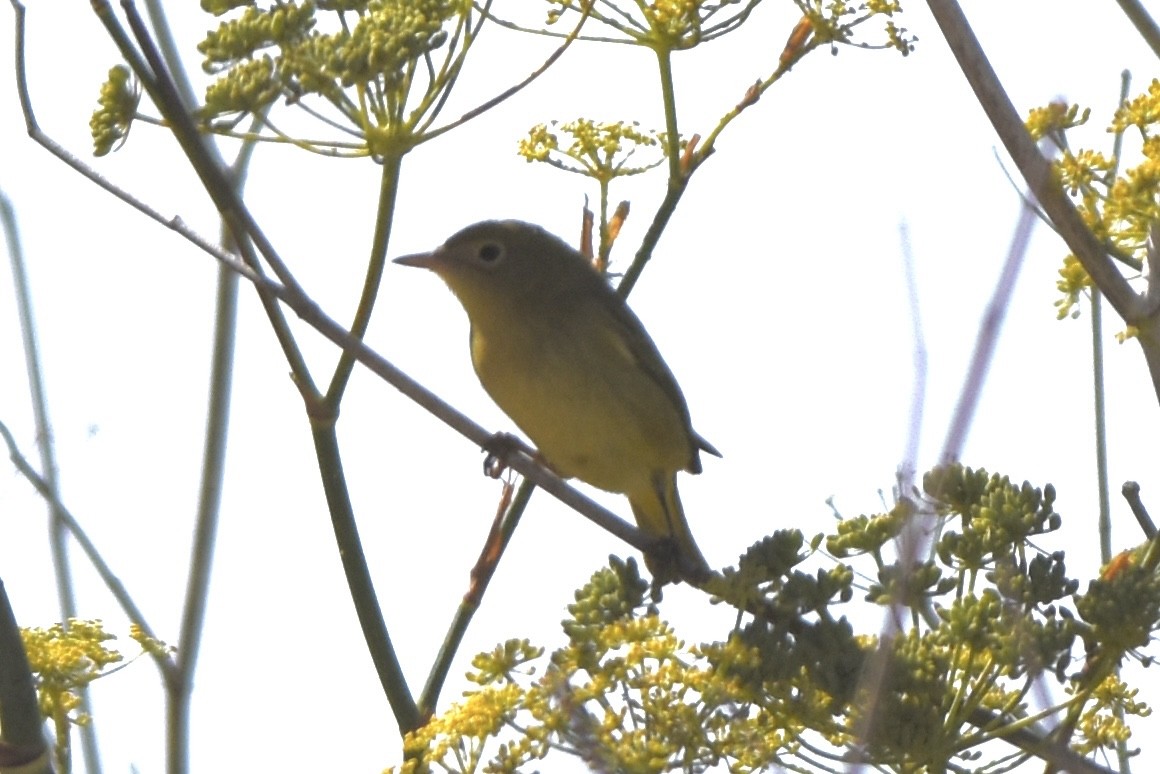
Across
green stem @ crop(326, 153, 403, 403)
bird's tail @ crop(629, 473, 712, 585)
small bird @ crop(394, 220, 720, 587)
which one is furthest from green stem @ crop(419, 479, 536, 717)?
bird's tail @ crop(629, 473, 712, 585)

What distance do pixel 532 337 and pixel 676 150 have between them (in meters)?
1.65

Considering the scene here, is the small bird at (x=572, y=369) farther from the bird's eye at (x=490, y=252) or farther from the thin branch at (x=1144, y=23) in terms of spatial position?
the thin branch at (x=1144, y=23)

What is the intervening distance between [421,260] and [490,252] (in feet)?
1.07

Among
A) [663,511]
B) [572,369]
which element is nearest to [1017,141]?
[572,369]

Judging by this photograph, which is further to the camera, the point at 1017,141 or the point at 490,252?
the point at 490,252

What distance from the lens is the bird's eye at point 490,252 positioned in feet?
15.9

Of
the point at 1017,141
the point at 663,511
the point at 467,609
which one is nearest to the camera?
the point at 1017,141

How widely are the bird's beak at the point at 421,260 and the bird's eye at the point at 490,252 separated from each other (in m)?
0.16

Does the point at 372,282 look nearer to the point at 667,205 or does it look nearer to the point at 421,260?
the point at 667,205

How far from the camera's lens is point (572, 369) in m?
4.39

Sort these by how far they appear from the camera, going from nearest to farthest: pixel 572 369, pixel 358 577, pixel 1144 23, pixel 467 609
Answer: pixel 1144 23 → pixel 358 577 → pixel 467 609 → pixel 572 369

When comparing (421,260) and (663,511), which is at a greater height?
(421,260)

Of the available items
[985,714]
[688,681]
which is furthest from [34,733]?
[985,714]

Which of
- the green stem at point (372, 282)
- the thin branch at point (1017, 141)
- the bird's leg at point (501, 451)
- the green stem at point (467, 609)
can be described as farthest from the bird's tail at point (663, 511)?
the thin branch at point (1017, 141)
